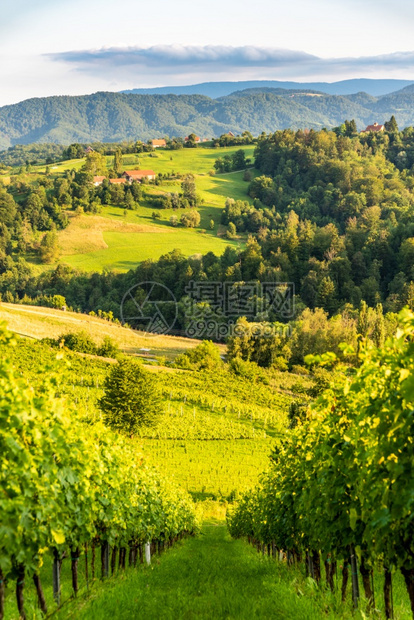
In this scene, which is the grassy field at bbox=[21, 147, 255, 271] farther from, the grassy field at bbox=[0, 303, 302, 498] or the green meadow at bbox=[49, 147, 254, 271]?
the grassy field at bbox=[0, 303, 302, 498]

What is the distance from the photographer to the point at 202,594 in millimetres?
11555

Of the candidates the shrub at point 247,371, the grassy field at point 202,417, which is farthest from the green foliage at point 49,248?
the shrub at point 247,371

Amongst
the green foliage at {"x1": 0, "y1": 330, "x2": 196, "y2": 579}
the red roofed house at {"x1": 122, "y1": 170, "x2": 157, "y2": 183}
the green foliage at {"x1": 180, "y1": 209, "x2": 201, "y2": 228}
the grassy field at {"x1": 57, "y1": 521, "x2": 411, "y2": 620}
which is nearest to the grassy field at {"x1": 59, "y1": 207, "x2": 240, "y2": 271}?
the green foliage at {"x1": 180, "y1": 209, "x2": 201, "y2": 228}

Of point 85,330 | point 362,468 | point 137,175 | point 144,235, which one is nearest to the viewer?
point 362,468

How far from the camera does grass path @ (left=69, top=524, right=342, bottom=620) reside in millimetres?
8797

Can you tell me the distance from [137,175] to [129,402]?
136m

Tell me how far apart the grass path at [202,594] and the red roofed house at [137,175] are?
521 ft

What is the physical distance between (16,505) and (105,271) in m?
119

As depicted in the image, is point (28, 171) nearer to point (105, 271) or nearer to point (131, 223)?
point (131, 223)

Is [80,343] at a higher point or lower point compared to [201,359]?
higher

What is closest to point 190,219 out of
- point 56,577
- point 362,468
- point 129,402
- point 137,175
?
point 137,175

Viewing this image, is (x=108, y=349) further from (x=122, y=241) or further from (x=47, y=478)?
(x=122, y=241)

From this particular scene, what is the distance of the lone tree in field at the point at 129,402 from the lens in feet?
137

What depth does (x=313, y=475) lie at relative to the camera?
34.9ft
